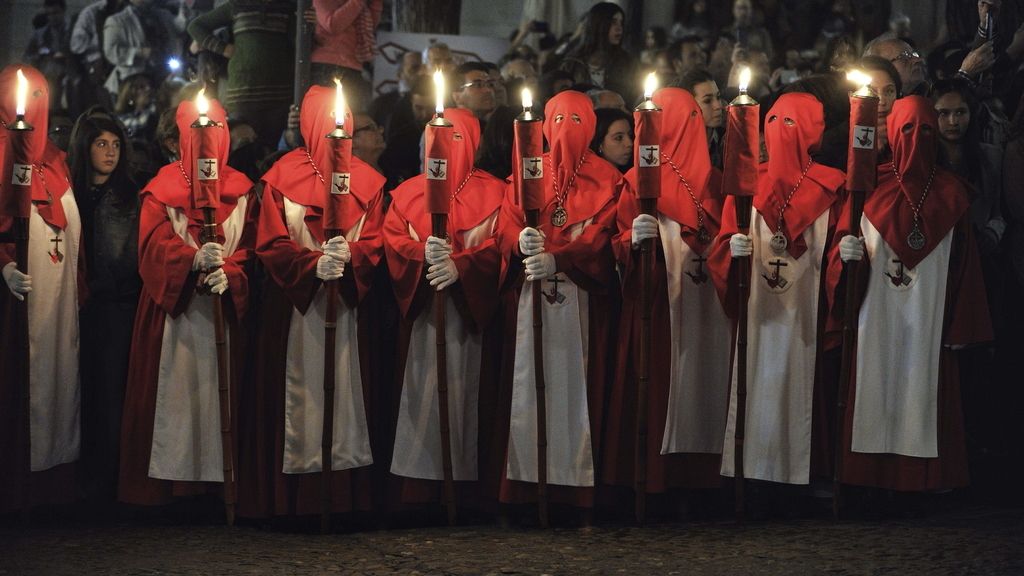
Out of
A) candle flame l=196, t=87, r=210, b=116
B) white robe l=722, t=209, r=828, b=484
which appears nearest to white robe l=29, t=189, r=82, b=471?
candle flame l=196, t=87, r=210, b=116

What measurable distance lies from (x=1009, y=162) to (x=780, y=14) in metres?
5.47

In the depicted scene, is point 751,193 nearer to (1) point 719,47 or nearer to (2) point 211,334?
(2) point 211,334

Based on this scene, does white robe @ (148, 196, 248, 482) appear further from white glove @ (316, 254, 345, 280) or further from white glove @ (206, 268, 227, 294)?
white glove @ (316, 254, 345, 280)

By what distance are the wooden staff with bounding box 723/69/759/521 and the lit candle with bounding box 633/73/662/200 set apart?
337 mm

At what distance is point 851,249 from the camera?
6.81 metres

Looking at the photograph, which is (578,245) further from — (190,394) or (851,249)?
(190,394)

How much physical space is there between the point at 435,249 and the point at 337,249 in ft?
1.64

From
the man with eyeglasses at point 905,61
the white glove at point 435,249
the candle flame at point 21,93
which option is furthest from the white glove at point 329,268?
the man with eyeglasses at point 905,61

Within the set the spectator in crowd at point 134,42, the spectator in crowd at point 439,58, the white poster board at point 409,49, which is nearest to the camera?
the spectator in crowd at point 439,58

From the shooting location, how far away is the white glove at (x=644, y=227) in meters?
6.89

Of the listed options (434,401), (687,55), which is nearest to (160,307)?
(434,401)

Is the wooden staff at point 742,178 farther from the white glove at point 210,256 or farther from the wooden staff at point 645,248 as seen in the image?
the white glove at point 210,256

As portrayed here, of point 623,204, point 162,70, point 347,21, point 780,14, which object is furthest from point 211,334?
point 780,14

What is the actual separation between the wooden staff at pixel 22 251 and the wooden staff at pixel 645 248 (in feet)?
10.2
